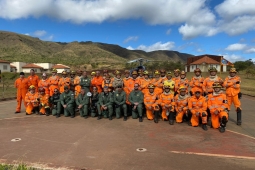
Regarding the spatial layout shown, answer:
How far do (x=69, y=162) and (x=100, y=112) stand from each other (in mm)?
4074

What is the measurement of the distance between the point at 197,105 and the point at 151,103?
1.61 metres

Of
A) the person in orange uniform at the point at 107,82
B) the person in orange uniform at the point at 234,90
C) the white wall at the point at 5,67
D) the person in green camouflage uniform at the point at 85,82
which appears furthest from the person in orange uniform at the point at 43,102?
the white wall at the point at 5,67

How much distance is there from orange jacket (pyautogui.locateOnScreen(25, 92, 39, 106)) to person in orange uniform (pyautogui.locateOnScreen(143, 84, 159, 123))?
4368 millimetres

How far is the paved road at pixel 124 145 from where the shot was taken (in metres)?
4.49

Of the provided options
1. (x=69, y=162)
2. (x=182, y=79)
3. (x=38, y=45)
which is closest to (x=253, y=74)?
(x=182, y=79)

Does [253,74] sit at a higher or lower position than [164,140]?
higher

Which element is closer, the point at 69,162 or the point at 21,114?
the point at 69,162

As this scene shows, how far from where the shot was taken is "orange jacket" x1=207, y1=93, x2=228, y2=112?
7.02 m

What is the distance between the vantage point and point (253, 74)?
1391 inches

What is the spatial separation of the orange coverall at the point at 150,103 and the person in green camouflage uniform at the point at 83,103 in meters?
2.21

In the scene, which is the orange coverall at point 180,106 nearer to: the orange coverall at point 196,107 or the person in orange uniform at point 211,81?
the orange coverall at point 196,107

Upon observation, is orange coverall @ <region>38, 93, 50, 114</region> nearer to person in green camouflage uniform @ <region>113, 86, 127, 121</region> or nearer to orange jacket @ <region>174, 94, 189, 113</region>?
person in green camouflage uniform @ <region>113, 86, 127, 121</region>

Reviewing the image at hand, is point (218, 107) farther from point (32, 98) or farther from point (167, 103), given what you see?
point (32, 98)

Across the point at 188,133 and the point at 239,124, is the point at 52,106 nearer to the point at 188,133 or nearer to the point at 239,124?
the point at 188,133
